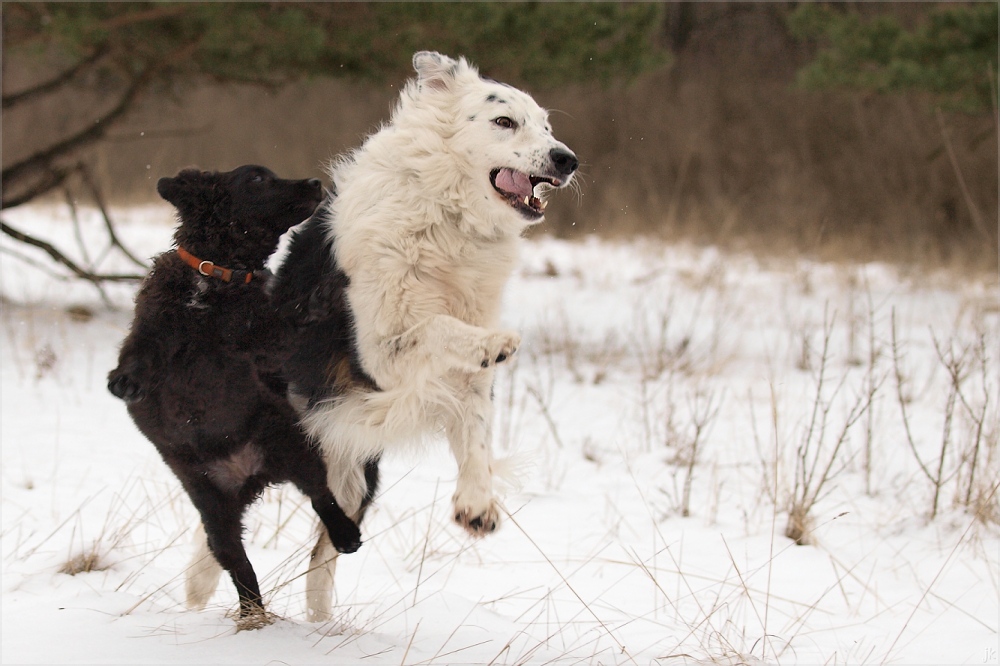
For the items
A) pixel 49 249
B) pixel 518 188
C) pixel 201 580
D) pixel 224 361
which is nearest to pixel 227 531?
pixel 224 361

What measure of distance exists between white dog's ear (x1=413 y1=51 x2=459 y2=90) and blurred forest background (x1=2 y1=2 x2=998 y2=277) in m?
0.42

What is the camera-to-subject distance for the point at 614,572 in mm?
4312

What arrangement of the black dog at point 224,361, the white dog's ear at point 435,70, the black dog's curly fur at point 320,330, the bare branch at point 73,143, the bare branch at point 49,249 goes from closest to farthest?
the black dog at point 224,361, the black dog's curly fur at point 320,330, the white dog's ear at point 435,70, the bare branch at point 49,249, the bare branch at point 73,143

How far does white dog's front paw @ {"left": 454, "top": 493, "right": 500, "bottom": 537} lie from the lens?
2898mm

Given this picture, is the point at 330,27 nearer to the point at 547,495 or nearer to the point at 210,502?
the point at 547,495

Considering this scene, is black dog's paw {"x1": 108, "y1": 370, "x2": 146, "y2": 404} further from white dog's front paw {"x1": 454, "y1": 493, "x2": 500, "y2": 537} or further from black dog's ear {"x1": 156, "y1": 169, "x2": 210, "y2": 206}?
white dog's front paw {"x1": 454, "y1": 493, "x2": 500, "y2": 537}

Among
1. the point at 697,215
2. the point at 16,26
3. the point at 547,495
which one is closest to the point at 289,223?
the point at 547,495

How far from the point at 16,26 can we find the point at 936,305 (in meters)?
9.11

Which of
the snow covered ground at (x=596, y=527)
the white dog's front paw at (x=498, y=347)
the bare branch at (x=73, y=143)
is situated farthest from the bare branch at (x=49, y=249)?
the white dog's front paw at (x=498, y=347)

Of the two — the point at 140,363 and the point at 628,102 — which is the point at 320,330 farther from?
the point at 628,102

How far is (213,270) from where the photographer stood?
2.68 meters

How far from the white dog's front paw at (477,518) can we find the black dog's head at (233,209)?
1.04 metres

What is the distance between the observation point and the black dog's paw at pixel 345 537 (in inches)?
108

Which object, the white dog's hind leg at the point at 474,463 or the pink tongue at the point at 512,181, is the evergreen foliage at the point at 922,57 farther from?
the white dog's hind leg at the point at 474,463
